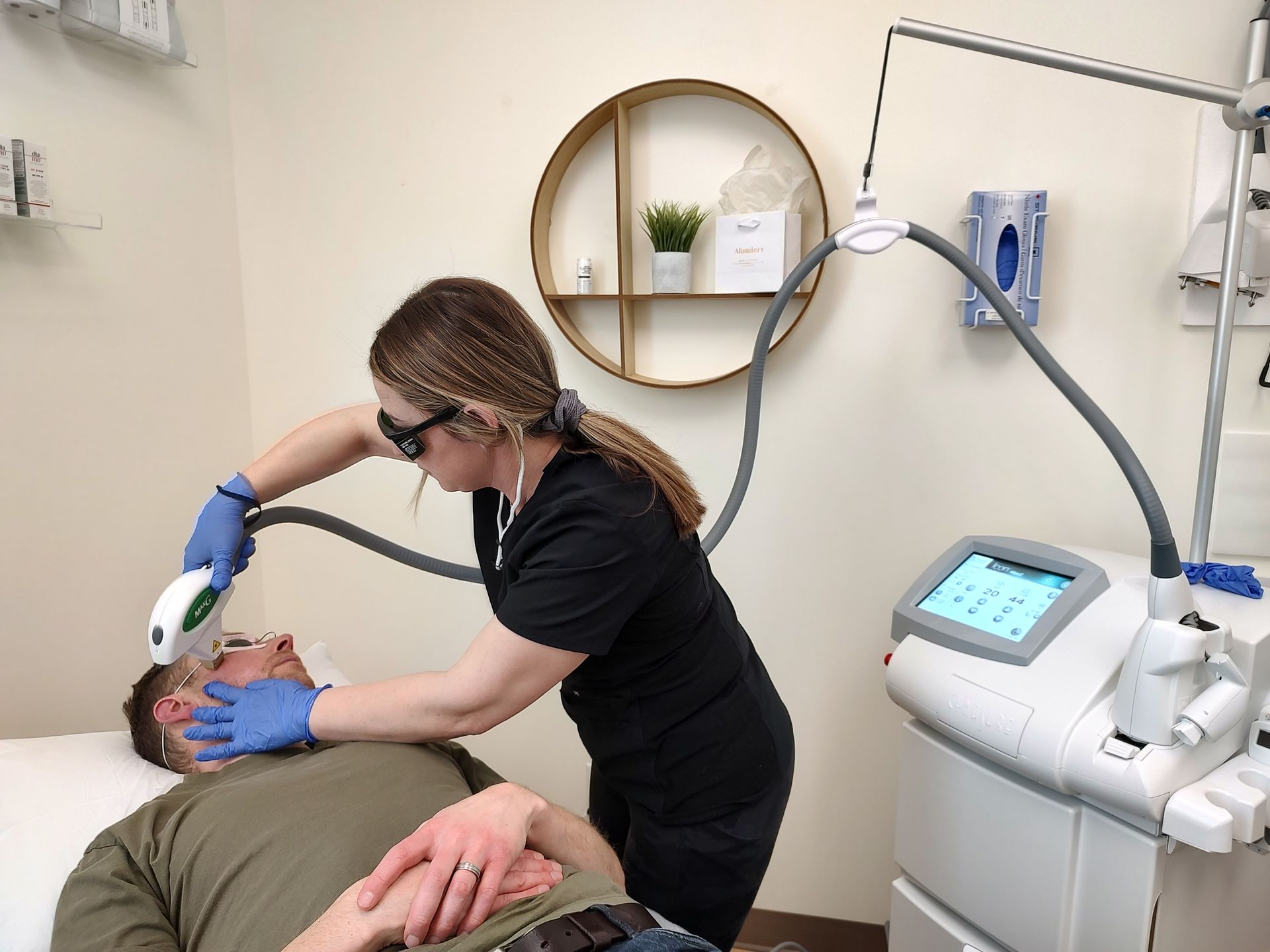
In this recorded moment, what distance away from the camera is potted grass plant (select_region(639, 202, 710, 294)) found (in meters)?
1.77

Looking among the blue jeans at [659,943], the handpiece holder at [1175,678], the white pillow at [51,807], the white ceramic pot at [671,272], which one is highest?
the white ceramic pot at [671,272]

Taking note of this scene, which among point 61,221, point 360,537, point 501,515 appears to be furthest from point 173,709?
point 61,221

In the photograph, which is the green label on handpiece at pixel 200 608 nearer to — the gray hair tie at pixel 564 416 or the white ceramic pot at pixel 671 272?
the gray hair tie at pixel 564 416

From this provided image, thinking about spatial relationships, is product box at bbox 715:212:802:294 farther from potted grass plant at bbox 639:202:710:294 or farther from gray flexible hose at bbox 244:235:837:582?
gray flexible hose at bbox 244:235:837:582

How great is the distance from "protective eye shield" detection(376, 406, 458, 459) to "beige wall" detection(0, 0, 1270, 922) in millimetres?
857

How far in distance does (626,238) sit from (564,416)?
830 millimetres

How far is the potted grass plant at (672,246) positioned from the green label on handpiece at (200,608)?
3.26 ft

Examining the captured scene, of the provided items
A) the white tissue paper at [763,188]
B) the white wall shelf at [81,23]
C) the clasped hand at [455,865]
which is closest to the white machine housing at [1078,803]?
the clasped hand at [455,865]

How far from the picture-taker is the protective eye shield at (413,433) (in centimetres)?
108

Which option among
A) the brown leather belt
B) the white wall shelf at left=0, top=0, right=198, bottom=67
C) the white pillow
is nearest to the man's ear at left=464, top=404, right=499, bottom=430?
the brown leather belt

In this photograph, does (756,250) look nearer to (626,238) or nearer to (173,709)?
(626,238)

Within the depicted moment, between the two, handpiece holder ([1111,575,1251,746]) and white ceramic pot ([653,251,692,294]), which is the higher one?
white ceramic pot ([653,251,692,294])

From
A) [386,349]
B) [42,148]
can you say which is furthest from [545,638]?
[42,148]

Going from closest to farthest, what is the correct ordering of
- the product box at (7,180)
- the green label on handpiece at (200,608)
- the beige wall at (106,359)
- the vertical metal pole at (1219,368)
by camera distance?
the green label on handpiece at (200,608)
the vertical metal pole at (1219,368)
the product box at (7,180)
the beige wall at (106,359)
